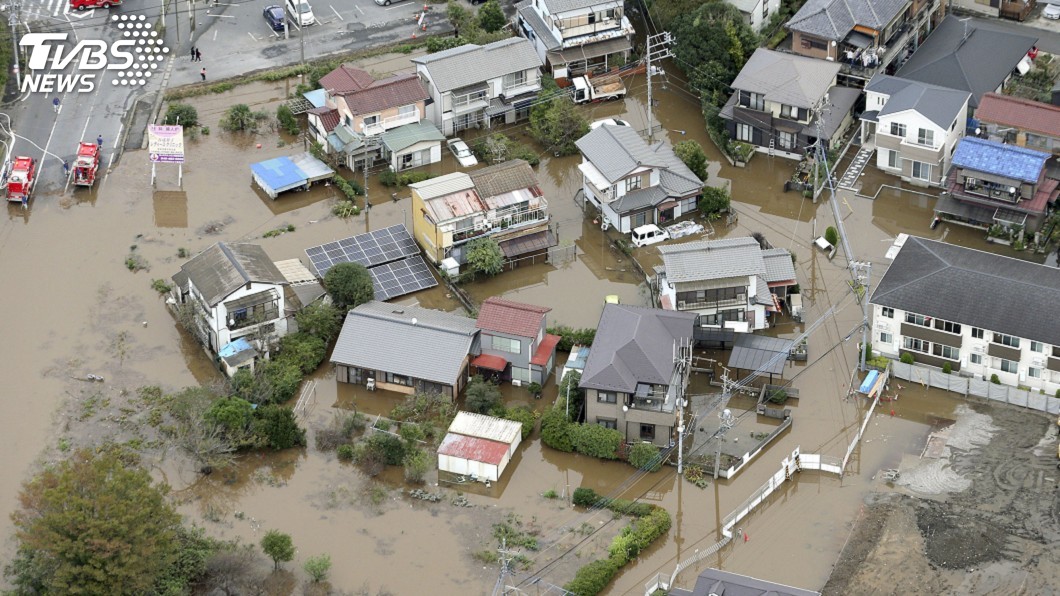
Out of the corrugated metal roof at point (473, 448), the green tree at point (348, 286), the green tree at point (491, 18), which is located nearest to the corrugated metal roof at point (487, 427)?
the corrugated metal roof at point (473, 448)

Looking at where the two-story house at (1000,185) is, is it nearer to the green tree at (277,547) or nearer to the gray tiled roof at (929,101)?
the gray tiled roof at (929,101)

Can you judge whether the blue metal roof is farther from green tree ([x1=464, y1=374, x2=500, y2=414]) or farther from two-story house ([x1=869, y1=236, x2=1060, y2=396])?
green tree ([x1=464, y1=374, x2=500, y2=414])

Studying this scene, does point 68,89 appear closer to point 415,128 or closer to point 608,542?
point 415,128

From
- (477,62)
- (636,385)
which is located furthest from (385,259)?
(636,385)

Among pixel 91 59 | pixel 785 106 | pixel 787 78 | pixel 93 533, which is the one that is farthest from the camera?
pixel 91 59

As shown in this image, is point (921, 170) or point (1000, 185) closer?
point (1000, 185)

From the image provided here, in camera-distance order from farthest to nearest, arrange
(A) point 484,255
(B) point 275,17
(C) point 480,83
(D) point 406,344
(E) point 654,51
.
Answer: (B) point 275,17 → (E) point 654,51 → (C) point 480,83 → (A) point 484,255 → (D) point 406,344

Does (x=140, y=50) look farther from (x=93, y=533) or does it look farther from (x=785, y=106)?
(x=93, y=533)
